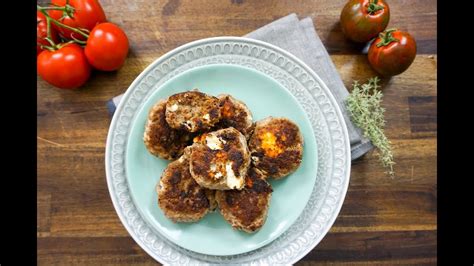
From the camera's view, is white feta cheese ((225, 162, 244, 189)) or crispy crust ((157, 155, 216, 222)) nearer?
white feta cheese ((225, 162, 244, 189))

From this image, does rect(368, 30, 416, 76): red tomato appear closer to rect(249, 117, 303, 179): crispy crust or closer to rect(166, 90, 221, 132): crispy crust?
rect(249, 117, 303, 179): crispy crust

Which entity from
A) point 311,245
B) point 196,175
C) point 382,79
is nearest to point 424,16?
Answer: point 382,79

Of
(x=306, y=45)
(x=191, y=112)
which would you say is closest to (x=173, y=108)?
(x=191, y=112)

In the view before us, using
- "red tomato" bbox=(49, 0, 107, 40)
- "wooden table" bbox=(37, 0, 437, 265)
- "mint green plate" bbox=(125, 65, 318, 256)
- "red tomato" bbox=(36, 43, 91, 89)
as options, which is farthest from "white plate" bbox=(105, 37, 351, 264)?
"red tomato" bbox=(49, 0, 107, 40)

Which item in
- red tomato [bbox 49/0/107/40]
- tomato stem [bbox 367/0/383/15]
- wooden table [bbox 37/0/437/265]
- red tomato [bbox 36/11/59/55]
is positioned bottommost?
wooden table [bbox 37/0/437/265]

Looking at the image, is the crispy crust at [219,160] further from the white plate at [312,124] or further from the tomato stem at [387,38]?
the tomato stem at [387,38]
